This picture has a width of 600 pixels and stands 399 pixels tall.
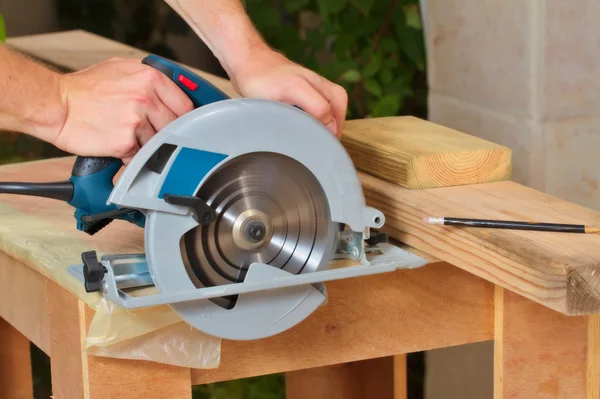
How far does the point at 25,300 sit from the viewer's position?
1450 mm

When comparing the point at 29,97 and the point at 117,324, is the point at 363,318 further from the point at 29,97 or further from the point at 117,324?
the point at 29,97

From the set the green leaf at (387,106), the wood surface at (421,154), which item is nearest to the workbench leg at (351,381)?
the wood surface at (421,154)

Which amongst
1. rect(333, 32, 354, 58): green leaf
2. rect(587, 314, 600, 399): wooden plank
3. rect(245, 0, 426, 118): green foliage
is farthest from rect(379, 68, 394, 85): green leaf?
rect(587, 314, 600, 399): wooden plank

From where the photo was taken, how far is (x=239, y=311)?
118 cm

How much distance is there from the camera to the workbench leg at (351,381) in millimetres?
2062

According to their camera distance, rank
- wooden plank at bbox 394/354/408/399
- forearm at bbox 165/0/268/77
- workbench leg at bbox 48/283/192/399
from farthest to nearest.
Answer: wooden plank at bbox 394/354/408/399
forearm at bbox 165/0/268/77
workbench leg at bbox 48/283/192/399

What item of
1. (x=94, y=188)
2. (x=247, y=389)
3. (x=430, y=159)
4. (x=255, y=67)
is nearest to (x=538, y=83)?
(x=430, y=159)

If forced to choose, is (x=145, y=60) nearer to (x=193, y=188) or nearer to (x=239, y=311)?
(x=193, y=188)

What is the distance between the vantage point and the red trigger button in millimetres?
1272

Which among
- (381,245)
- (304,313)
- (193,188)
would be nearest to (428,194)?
(381,245)

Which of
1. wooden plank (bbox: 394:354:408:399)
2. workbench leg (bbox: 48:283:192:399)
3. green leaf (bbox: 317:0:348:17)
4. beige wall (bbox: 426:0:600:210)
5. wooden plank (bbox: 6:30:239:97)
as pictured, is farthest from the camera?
green leaf (bbox: 317:0:348:17)

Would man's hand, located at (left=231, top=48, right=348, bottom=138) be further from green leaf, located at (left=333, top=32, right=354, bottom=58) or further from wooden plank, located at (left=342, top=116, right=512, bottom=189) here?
green leaf, located at (left=333, top=32, right=354, bottom=58)

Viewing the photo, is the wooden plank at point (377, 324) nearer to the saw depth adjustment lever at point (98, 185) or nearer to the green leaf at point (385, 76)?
the saw depth adjustment lever at point (98, 185)

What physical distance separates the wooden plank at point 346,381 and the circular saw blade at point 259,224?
0.88 meters
